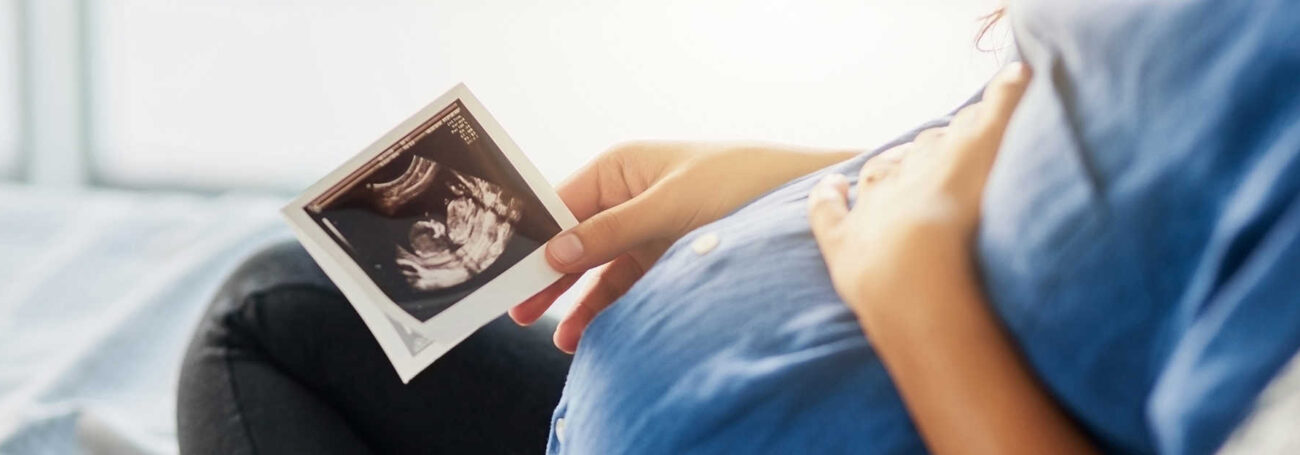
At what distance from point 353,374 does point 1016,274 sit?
2.04 feet

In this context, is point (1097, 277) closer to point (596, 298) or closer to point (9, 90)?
point (596, 298)

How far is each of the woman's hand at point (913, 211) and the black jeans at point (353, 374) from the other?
0.37 meters

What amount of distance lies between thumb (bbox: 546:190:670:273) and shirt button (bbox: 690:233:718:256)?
0.48ft

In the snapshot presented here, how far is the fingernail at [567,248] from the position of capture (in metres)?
0.84

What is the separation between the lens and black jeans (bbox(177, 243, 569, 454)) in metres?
0.94

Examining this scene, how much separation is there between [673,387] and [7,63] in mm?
2434

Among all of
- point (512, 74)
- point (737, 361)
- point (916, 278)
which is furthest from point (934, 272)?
Answer: point (512, 74)

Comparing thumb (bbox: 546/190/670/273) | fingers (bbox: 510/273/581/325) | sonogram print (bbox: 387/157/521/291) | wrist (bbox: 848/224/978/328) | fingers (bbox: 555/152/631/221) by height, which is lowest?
wrist (bbox: 848/224/978/328)

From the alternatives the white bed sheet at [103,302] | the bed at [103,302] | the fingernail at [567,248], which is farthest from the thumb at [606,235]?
the white bed sheet at [103,302]

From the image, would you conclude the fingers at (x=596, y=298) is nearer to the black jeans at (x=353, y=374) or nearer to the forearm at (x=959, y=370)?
the black jeans at (x=353, y=374)

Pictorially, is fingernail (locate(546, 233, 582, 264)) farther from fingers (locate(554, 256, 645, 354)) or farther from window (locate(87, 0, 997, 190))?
window (locate(87, 0, 997, 190))

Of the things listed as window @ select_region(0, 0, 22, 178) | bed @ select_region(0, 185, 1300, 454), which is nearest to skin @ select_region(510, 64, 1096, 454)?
bed @ select_region(0, 185, 1300, 454)

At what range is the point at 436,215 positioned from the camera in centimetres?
86

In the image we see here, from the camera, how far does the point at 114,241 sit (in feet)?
6.12
